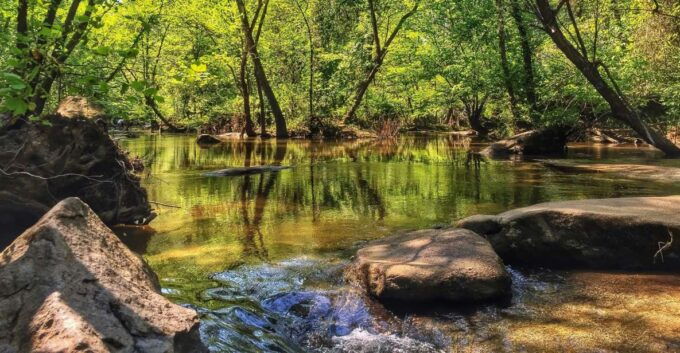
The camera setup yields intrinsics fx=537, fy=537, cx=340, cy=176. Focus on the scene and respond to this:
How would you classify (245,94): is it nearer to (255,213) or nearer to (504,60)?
(504,60)

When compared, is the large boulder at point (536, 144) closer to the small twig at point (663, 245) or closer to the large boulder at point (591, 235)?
the large boulder at point (591, 235)

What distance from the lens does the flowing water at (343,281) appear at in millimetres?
3746

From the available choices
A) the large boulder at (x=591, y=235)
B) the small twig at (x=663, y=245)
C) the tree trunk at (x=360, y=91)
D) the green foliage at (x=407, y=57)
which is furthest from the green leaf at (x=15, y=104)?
the tree trunk at (x=360, y=91)

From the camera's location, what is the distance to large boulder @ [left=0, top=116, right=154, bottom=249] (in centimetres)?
681

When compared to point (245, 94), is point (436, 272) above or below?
below

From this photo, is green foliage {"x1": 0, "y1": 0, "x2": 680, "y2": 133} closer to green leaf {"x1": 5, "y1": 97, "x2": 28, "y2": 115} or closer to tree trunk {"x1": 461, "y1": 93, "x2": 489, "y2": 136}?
tree trunk {"x1": 461, "y1": 93, "x2": 489, "y2": 136}

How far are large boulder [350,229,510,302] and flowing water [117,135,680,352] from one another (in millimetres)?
136

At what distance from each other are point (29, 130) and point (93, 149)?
0.82m

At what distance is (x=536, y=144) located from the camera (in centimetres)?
1712

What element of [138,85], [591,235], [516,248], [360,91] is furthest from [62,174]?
[360,91]

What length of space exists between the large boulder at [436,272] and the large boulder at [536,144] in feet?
42.0

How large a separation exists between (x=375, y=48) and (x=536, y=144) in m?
13.3

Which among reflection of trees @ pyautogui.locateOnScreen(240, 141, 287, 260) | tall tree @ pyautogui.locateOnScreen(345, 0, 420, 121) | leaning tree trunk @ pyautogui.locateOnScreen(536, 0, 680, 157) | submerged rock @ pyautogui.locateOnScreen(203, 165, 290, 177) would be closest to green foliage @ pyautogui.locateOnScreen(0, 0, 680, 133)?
tall tree @ pyautogui.locateOnScreen(345, 0, 420, 121)

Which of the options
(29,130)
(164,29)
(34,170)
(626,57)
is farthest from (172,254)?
(164,29)
